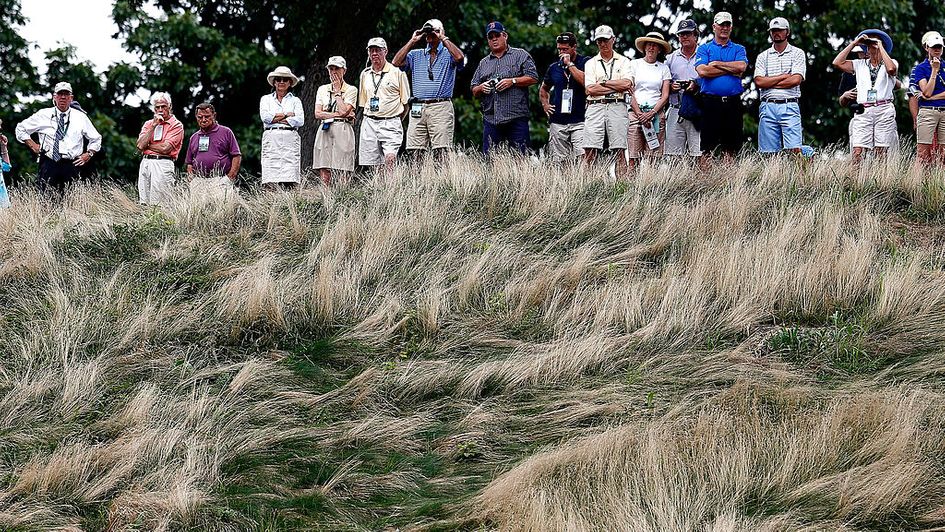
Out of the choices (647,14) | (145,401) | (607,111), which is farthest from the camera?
(647,14)

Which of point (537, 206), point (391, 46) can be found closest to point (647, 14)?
point (391, 46)

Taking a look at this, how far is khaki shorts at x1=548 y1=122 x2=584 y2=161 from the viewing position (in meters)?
13.7

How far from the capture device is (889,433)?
21.8 ft

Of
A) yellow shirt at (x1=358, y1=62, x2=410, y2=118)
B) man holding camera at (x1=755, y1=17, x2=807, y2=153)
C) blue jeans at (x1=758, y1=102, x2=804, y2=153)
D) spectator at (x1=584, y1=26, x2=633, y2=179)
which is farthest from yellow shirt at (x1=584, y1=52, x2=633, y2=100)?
yellow shirt at (x1=358, y1=62, x2=410, y2=118)

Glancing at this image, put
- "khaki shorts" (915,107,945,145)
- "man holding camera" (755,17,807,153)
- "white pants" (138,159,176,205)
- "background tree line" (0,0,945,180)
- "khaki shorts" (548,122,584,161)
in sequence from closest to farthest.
Result: "khaki shorts" (915,107,945,145)
"man holding camera" (755,17,807,153)
"khaki shorts" (548,122,584,161)
"white pants" (138,159,176,205)
"background tree line" (0,0,945,180)

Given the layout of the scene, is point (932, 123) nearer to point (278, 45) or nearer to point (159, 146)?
point (159, 146)

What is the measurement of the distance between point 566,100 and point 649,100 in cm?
94

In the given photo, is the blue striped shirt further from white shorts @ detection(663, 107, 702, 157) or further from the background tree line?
the background tree line

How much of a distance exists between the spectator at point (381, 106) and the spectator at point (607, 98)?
2.13 metres

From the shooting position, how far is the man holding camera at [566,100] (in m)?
13.5

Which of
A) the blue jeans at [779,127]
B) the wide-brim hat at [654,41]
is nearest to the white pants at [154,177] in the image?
the wide-brim hat at [654,41]

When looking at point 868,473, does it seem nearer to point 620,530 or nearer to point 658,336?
point 620,530

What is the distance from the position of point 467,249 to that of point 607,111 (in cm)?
369

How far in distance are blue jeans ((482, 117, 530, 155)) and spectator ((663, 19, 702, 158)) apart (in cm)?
158
